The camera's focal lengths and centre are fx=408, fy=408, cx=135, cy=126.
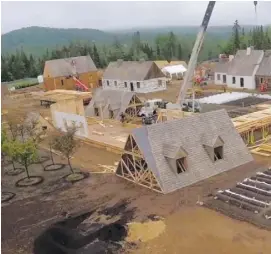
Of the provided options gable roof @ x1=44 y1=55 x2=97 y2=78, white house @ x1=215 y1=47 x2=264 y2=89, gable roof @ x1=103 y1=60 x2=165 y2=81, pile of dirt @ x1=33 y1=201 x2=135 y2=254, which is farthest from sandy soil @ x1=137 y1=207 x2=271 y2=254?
gable roof @ x1=44 y1=55 x2=97 y2=78

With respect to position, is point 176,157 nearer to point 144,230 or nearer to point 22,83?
point 144,230

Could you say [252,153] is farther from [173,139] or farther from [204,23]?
[204,23]

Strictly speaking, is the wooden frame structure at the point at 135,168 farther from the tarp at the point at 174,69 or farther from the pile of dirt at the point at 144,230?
the tarp at the point at 174,69

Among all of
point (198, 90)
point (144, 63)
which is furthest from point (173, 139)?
point (144, 63)

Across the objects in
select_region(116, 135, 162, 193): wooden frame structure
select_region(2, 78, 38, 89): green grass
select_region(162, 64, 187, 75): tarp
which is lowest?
select_region(116, 135, 162, 193): wooden frame structure

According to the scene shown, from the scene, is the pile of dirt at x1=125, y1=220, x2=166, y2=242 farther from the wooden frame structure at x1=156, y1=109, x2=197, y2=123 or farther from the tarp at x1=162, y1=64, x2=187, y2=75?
the tarp at x1=162, y1=64, x2=187, y2=75

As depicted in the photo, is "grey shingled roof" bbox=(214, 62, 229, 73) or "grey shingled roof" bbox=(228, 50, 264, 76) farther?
"grey shingled roof" bbox=(214, 62, 229, 73)

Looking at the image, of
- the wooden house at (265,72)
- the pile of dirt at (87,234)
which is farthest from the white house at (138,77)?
the pile of dirt at (87,234)
